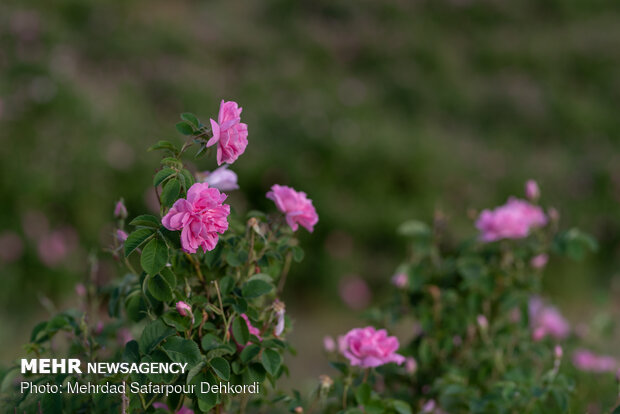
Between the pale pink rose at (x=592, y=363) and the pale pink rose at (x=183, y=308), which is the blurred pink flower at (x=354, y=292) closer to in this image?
the pale pink rose at (x=592, y=363)

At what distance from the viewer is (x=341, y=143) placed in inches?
195

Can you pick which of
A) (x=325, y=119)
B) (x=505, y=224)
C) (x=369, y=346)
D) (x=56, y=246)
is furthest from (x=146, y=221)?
(x=325, y=119)

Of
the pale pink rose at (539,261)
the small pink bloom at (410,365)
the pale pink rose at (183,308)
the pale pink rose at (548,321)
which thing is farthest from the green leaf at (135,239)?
the pale pink rose at (548,321)

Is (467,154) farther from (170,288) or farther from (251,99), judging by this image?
(170,288)

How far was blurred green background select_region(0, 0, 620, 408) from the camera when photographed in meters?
4.08

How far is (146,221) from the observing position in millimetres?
1134

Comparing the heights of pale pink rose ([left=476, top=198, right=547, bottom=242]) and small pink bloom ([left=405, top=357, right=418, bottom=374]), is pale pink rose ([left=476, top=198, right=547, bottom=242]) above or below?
above

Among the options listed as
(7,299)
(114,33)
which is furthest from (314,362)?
(114,33)

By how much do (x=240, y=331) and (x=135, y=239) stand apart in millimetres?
281

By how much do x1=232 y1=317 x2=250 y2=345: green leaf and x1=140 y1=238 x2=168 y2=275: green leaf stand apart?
0.74ft

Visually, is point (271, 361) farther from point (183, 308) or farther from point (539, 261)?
point (539, 261)

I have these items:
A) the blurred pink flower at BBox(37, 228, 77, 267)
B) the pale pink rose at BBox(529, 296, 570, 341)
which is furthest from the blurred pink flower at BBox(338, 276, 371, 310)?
the pale pink rose at BBox(529, 296, 570, 341)

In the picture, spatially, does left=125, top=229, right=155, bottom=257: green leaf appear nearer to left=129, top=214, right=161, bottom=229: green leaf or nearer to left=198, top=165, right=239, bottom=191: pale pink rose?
left=129, top=214, right=161, bottom=229: green leaf

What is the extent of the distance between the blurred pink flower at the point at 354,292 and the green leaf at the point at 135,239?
3378 mm
